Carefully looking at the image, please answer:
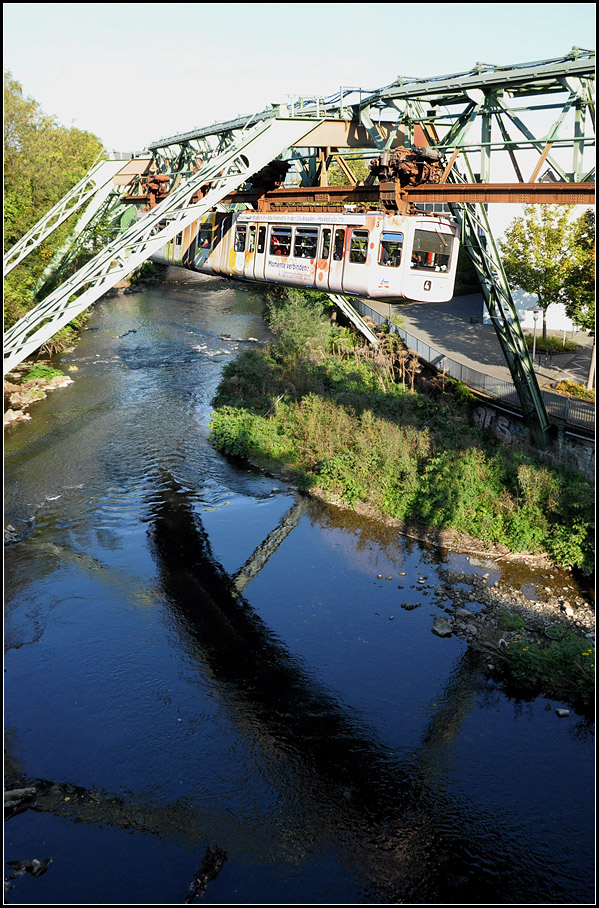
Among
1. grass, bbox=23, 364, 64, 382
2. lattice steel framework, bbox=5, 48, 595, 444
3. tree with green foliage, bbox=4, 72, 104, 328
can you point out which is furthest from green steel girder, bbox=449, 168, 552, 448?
grass, bbox=23, 364, 64, 382

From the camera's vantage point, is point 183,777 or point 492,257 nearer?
point 183,777

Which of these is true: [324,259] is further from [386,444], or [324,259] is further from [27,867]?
[27,867]

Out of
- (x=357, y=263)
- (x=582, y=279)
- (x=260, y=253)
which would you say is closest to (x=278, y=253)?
(x=260, y=253)

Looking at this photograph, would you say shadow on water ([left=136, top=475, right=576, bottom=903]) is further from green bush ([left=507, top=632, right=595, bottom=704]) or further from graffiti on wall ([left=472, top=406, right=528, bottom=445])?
graffiti on wall ([left=472, top=406, right=528, bottom=445])

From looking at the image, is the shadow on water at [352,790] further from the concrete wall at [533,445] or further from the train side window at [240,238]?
the train side window at [240,238]

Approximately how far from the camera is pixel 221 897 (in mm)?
11234

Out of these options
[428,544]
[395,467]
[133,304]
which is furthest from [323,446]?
[133,304]

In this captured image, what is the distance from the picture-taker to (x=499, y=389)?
25.3 m

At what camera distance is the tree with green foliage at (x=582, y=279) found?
83.0ft

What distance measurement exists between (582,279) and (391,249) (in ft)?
35.1

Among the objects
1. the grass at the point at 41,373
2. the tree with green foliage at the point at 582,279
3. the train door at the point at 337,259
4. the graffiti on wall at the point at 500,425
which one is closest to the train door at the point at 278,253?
the train door at the point at 337,259

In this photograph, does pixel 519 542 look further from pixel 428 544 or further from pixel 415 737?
pixel 415 737

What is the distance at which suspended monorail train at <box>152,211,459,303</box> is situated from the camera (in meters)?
17.9

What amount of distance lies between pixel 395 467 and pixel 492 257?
7.54 metres
